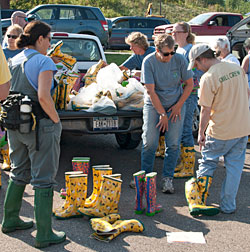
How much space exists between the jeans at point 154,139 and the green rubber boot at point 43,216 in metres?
Answer: 1.72

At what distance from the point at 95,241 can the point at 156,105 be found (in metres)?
1.79

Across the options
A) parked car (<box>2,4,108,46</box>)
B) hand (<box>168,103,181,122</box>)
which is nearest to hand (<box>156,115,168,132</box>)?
hand (<box>168,103,181,122</box>)

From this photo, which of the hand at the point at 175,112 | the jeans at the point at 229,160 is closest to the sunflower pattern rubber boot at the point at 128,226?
the jeans at the point at 229,160

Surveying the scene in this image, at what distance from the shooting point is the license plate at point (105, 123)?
229 inches

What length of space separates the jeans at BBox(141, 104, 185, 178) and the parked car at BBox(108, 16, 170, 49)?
54.9ft

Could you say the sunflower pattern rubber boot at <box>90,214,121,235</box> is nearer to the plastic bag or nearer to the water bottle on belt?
the water bottle on belt

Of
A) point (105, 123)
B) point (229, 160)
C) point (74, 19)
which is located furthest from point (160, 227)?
point (74, 19)

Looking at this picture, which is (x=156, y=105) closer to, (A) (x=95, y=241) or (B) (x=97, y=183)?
(B) (x=97, y=183)

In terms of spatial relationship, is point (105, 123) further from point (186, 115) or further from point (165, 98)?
point (186, 115)

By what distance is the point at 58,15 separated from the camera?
1797 centimetres

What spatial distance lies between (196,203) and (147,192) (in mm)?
524

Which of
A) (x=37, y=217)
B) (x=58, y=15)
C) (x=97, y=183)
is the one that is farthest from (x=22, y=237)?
(x=58, y=15)

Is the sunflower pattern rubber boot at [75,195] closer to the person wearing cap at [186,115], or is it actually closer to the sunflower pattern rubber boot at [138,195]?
the sunflower pattern rubber boot at [138,195]

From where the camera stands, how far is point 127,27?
2342 centimetres
